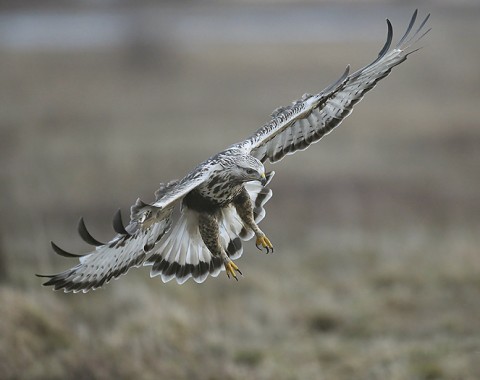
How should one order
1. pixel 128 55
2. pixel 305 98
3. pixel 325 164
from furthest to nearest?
pixel 128 55 < pixel 325 164 < pixel 305 98

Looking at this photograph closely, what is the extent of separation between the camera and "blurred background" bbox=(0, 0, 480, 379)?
7191mm

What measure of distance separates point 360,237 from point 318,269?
119 cm

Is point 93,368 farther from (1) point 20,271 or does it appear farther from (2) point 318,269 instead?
(2) point 318,269

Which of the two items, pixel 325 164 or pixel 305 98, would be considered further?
pixel 325 164

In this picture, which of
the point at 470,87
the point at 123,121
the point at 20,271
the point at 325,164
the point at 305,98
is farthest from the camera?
the point at 470,87

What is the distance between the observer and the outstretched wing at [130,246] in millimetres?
4547

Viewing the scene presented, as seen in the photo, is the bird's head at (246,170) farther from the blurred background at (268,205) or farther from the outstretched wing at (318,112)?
the blurred background at (268,205)

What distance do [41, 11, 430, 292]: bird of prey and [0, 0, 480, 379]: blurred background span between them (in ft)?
5.01

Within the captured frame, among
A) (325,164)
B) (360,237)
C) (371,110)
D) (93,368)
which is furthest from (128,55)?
(93,368)

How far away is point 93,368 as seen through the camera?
22.0 ft

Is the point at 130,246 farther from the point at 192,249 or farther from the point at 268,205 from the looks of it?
the point at 268,205

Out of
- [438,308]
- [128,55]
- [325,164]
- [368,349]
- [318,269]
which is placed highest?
[128,55]

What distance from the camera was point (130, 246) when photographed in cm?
506

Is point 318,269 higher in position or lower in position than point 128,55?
lower
